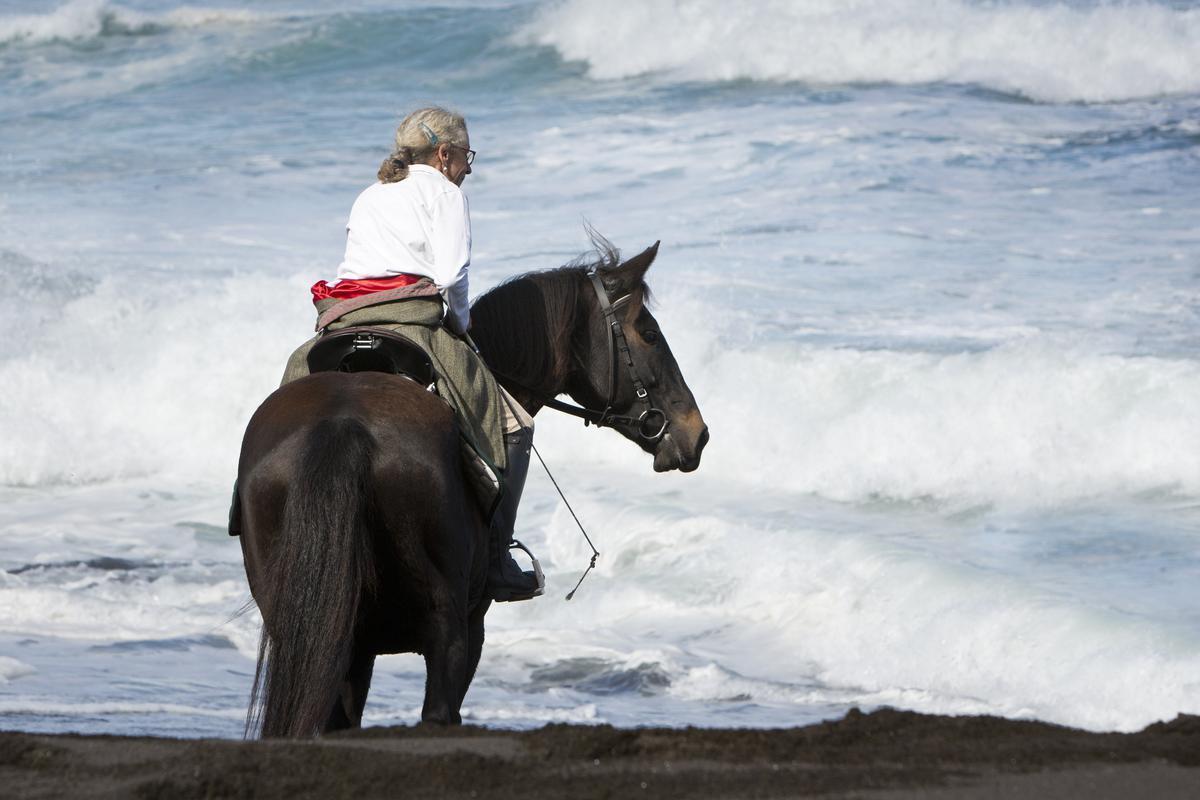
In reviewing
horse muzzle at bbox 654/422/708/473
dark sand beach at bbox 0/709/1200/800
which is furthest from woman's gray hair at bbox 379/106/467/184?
dark sand beach at bbox 0/709/1200/800

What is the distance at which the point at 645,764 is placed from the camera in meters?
3.52

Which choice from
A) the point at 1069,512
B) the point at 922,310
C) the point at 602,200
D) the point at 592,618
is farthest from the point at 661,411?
the point at 602,200

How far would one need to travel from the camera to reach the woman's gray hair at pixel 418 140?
16.5 ft

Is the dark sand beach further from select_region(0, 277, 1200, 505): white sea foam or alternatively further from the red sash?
select_region(0, 277, 1200, 505): white sea foam

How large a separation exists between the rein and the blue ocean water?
126 centimetres

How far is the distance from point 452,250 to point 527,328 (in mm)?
531

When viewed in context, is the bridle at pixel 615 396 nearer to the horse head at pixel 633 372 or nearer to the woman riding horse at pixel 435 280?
the horse head at pixel 633 372

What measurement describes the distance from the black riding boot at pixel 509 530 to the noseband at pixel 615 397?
13.7 inches

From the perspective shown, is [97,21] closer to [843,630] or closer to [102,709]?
[843,630]

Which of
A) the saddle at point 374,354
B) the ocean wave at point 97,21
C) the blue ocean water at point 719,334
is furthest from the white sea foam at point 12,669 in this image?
the ocean wave at point 97,21

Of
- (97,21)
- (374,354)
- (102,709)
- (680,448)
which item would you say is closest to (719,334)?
(102,709)

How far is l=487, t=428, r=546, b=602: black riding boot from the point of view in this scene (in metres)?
4.95

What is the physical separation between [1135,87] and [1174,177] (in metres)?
5.25

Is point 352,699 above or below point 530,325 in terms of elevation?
below
